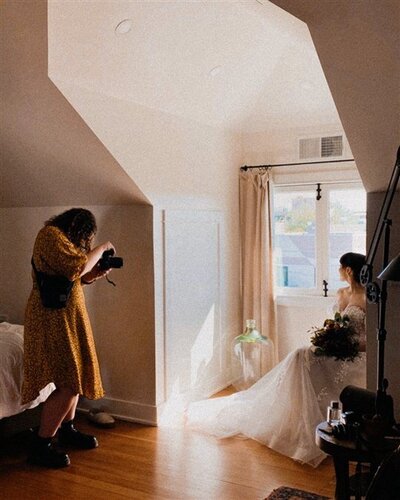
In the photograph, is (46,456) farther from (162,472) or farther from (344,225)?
(344,225)

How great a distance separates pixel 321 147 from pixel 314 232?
74 cm

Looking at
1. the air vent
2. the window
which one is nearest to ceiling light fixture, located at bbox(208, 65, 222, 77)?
the air vent

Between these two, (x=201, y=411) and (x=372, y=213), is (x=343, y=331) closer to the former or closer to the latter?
(x=372, y=213)

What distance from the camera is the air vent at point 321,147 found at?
16.7ft

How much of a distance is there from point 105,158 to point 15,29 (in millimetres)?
1024

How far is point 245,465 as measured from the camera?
364cm

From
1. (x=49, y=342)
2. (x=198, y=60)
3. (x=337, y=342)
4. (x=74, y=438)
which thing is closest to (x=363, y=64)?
(x=198, y=60)

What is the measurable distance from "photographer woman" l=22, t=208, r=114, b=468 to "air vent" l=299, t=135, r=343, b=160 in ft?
7.35

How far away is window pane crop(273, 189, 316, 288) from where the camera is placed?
5391 millimetres

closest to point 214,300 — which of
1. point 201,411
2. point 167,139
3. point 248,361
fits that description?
point 248,361

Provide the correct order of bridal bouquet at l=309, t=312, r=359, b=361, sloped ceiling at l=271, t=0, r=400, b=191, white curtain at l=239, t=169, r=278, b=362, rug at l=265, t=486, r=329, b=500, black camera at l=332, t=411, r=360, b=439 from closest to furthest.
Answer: sloped ceiling at l=271, t=0, r=400, b=191 < black camera at l=332, t=411, r=360, b=439 < rug at l=265, t=486, r=329, b=500 < bridal bouquet at l=309, t=312, r=359, b=361 < white curtain at l=239, t=169, r=278, b=362

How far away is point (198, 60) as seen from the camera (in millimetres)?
4094

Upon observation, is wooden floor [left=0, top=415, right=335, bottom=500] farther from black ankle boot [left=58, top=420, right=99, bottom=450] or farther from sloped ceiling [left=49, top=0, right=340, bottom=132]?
sloped ceiling [left=49, top=0, right=340, bottom=132]

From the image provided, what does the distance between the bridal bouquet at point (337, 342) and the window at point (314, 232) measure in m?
1.42
